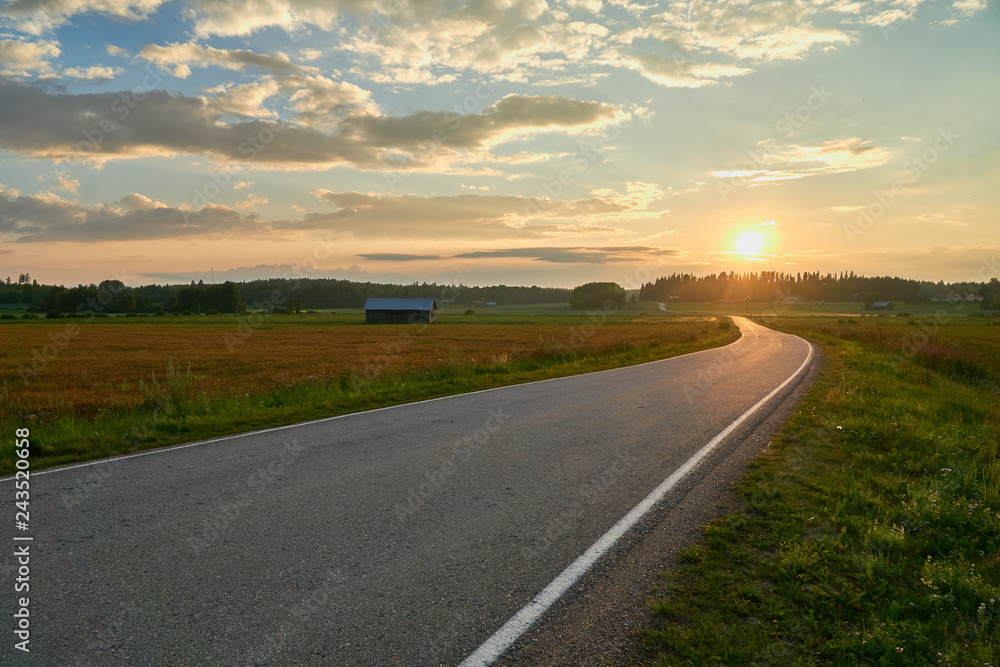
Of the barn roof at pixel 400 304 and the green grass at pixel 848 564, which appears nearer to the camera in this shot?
the green grass at pixel 848 564

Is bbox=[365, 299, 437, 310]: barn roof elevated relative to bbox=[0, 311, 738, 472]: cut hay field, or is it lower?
elevated

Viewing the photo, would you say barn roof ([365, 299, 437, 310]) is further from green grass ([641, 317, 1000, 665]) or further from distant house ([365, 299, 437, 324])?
green grass ([641, 317, 1000, 665])

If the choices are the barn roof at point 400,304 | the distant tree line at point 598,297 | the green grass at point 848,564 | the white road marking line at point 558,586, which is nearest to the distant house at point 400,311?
the barn roof at point 400,304

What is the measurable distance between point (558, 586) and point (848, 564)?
8.35 ft

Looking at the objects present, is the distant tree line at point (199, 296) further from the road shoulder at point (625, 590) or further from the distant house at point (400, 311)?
the road shoulder at point (625, 590)

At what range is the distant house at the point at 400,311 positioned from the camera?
97688mm

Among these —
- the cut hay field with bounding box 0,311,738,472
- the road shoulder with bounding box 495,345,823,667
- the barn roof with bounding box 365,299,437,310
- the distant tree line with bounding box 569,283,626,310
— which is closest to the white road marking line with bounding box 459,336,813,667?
the road shoulder with bounding box 495,345,823,667

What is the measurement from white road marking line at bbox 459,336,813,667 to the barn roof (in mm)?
93633

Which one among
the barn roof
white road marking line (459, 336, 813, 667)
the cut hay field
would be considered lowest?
the cut hay field

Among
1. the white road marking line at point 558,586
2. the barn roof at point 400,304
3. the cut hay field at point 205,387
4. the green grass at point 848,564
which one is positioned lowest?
the cut hay field at point 205,387

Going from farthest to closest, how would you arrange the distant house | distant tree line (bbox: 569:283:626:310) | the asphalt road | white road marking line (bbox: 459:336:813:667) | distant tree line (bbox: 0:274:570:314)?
distant tree line (bbox: 569:283:626:310)
distant tree line (bbox: 0:274:570:314)
the distant house
the asphalt road
white road marking line (bbox: 459:336:813:667)

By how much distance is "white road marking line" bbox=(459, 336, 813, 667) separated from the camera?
11.0 feet

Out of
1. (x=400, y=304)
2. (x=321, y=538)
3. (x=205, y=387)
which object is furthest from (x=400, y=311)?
(x=321, y=538)

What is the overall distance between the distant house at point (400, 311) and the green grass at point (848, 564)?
90475 millimetres
